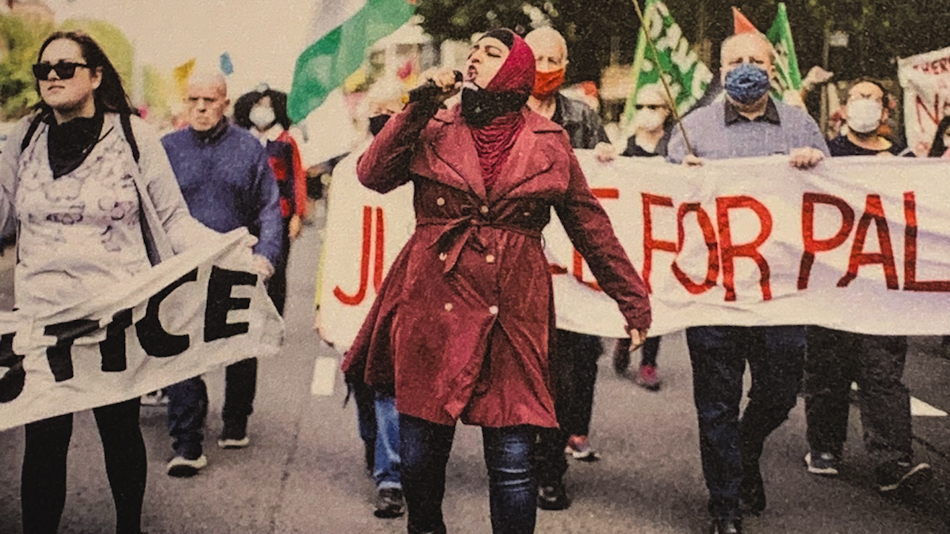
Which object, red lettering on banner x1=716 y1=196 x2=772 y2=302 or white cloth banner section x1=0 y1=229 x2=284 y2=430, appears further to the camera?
red lettering on banner x1=716 y1=196 x2=772 y2=302

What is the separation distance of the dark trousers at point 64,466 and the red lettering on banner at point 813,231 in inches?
89.6

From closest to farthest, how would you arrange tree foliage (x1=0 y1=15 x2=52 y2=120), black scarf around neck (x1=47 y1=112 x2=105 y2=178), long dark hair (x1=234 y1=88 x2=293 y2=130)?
black scarf around neck (x1=47 y1=112 x2=105 y2=178), tree foliage (x1=0 y1=15 x2=52 y2=120), long dark hair (x1=234 y1=88 x2=293 y2=130)

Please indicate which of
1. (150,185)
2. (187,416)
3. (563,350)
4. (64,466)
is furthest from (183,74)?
(563,350)

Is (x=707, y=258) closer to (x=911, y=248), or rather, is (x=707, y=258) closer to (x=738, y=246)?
(x=738, y=246)

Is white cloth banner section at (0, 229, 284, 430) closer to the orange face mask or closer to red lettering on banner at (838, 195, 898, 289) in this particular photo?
the orange face mask

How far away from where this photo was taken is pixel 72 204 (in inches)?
138

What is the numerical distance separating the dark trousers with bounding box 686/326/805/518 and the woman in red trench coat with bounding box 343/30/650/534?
975 millimetres

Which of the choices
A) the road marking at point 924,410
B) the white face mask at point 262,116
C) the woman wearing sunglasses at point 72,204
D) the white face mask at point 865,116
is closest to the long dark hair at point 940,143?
the white face mask at point 865,116

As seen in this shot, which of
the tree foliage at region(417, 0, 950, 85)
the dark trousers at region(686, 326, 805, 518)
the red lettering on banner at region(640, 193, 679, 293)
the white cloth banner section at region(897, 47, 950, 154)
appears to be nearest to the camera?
→ the dark trousers at region(686, 326, 805, 518)

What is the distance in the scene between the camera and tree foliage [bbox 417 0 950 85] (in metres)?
4.97

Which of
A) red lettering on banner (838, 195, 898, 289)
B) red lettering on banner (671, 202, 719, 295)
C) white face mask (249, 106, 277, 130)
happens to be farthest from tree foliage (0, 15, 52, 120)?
red lettering on banner (838, 195, 898, 289)

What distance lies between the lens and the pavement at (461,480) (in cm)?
416

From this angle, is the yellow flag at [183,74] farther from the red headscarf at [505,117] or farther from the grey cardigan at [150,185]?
the red headscarf at [505,117]

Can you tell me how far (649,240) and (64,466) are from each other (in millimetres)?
2126
